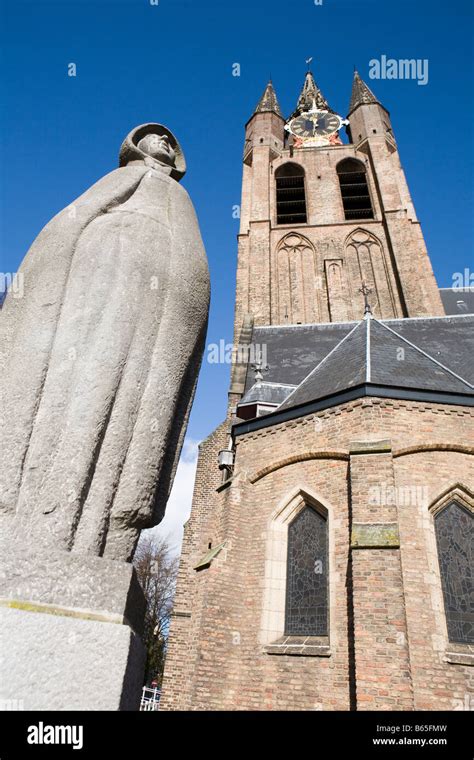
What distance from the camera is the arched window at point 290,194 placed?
27000 mm

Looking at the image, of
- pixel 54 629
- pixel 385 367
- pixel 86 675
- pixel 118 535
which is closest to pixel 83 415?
pixel 118 535

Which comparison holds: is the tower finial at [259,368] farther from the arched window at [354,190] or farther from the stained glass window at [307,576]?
the arched window at [354,190]

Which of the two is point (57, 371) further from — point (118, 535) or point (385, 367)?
point (385, 367)

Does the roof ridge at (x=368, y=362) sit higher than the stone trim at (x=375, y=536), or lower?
higher

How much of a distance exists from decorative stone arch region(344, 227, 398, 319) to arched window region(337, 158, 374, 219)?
6.84ft

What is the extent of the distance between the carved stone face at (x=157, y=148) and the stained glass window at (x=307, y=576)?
749 centimetres

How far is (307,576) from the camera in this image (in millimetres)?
8789

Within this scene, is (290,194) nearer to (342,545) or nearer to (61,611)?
(342,545)

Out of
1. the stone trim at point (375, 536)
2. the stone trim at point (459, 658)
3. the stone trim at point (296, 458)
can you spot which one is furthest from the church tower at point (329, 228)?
the stone trim at point (459, 658)

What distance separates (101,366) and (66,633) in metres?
0.99

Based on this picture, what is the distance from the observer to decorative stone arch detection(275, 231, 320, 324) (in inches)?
891

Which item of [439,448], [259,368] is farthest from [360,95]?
[439,448]

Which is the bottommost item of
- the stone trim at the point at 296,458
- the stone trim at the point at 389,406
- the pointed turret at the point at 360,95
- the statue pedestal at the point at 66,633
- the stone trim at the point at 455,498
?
the statue pedestal at the point at 66,633

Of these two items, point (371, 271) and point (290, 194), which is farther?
point (290, 194)
